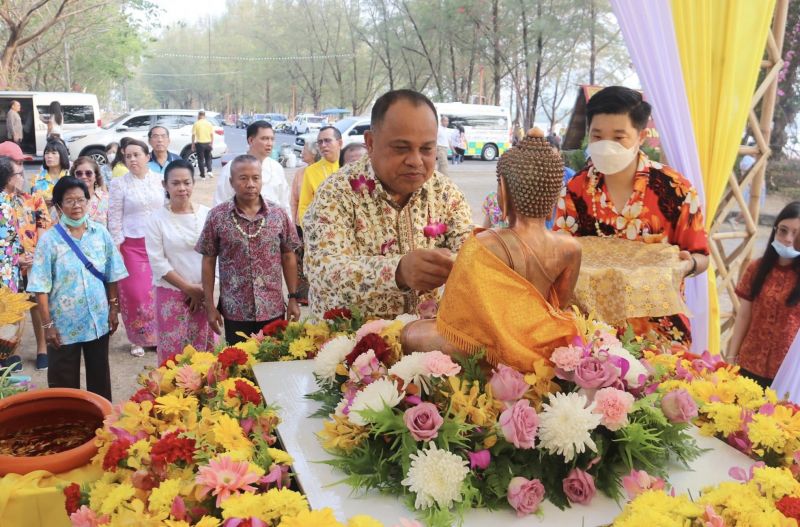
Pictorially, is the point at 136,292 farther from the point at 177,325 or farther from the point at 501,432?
the point at 501,432

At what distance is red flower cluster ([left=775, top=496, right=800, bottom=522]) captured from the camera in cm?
126

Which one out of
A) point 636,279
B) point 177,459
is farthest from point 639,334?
point 177,459

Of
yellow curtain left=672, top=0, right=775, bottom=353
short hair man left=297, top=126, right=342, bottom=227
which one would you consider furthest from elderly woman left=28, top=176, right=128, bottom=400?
yellow curtain left=672, top=0, right=775, bottom=353

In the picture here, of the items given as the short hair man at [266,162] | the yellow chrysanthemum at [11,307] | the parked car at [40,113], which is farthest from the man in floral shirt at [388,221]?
the parked car at [40,113]

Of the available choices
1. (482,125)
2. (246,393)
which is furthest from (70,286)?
(482,125)

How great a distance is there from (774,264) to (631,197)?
4.71 ft

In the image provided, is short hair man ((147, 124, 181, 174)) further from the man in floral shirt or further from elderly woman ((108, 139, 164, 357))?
the man in floral shirt

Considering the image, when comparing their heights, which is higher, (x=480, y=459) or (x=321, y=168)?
(x=321, y=168)

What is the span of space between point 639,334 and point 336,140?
3916 millimetres

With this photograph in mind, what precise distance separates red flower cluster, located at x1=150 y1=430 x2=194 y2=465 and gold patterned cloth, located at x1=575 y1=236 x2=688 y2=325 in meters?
1.26

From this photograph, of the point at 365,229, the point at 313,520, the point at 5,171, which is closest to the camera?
the point at 313,520

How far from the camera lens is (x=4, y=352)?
9.29 feet

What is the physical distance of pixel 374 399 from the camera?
55.6 inches

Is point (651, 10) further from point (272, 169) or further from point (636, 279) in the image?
point (272, 169)
